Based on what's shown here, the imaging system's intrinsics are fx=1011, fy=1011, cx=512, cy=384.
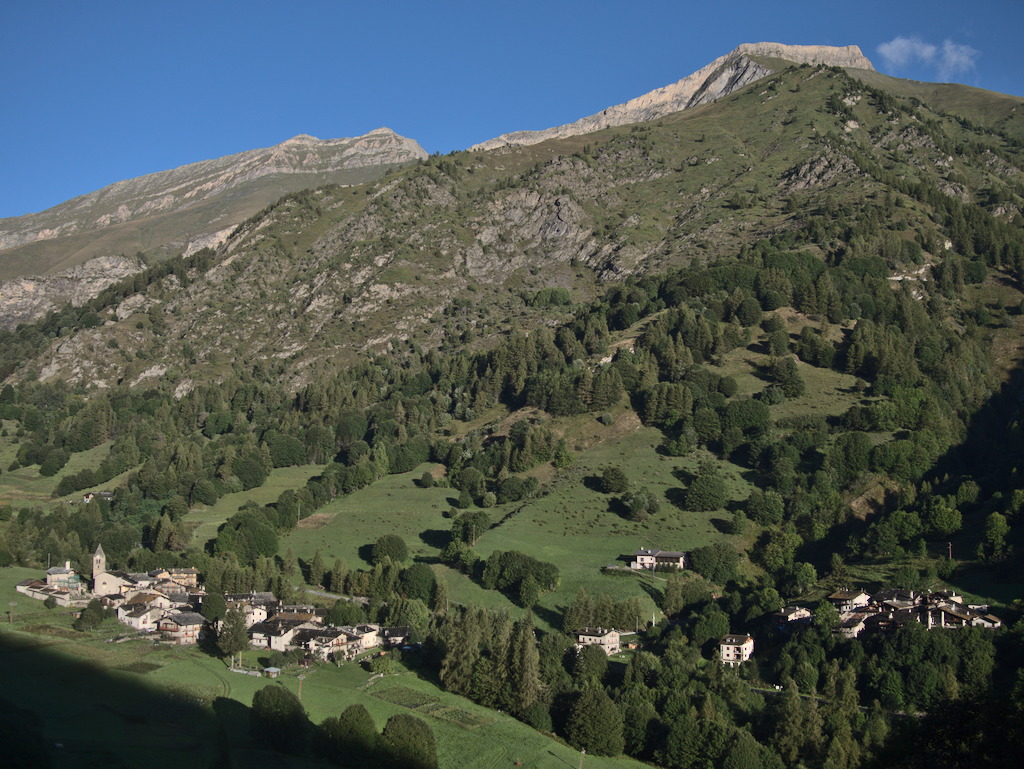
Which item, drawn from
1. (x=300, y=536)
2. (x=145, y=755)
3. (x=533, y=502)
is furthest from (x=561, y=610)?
(x=145, y=755)

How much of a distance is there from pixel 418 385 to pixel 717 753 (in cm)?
11210

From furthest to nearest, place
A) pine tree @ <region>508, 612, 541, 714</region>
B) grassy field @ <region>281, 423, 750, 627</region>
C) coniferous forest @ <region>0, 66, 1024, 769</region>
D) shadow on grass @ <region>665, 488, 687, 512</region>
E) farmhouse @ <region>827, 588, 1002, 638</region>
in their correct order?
shadow on grass @ <region>665, 488, 687, 512</region> → grassy field @ <region>281, 423, 750, 627</region> → farmhouse @ <region>827, 588, 1002, 638</region> → pine tree @ <region>508, 612, 541, 714</region> → coniferous forest @ <region>0, 66, 1024, 769</region>

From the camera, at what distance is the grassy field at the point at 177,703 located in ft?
191

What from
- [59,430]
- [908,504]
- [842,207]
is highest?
[842,207]

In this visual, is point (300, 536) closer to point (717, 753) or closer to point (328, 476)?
point (328, 476)

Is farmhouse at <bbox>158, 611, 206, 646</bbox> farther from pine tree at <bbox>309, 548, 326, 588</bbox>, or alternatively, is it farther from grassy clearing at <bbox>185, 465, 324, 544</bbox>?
grassy clearing at <bbox>185, 465, 324, 544</bbox>

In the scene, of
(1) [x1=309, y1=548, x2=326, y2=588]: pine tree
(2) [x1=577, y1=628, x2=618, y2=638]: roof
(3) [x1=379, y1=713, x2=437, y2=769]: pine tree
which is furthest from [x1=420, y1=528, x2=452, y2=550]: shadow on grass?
(3) [x1=379, y1=713, x2=437, y2=769]: pine tree

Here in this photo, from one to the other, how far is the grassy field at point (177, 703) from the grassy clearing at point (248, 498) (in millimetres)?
35845

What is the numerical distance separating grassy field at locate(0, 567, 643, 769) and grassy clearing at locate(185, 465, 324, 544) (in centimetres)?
3585

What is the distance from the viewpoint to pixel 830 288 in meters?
158

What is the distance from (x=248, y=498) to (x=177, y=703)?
6948cm

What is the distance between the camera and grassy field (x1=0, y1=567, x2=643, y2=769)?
191 ft

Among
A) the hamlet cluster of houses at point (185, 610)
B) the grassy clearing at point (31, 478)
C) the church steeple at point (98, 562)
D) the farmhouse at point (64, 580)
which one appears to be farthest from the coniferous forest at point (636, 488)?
the farmhouse at point (64, 580)

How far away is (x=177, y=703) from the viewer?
214ft
